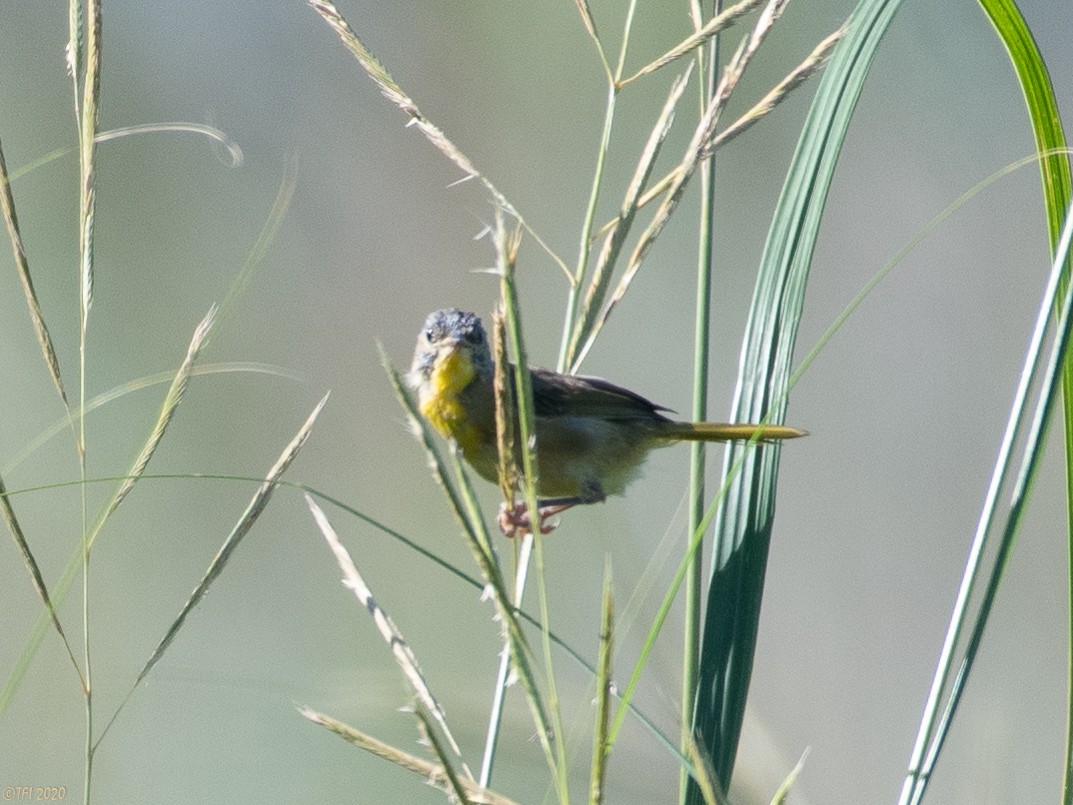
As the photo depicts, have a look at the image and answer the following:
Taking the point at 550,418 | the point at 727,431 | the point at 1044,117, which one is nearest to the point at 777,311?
the point at 1044,117

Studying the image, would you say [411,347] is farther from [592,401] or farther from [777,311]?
[777,311]

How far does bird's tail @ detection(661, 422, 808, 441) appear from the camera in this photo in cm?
141

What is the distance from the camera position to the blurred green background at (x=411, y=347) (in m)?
4.57

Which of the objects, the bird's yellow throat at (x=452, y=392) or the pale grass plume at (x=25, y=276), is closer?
the pale grass plume at (x=25, y=276)

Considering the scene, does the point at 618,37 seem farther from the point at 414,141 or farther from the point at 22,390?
the point at 22,390

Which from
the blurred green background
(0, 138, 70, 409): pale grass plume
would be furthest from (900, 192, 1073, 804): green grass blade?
the blurred green background

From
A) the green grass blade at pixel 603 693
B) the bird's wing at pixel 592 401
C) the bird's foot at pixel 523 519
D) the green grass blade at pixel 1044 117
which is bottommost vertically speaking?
the bird's foot at pixel 523 519

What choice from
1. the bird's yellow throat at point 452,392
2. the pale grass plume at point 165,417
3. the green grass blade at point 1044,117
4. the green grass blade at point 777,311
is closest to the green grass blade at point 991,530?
the green grass blade at point 1044,117

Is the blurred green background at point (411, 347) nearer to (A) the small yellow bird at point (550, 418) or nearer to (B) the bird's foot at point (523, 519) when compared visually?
(A) the small yellow bird at point (550, 418)

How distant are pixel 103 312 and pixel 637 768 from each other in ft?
15.8

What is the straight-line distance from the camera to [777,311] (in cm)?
147

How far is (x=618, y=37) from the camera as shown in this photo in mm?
5828

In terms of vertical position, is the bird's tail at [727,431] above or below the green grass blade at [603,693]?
above

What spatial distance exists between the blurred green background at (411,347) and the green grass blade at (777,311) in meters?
2.91
